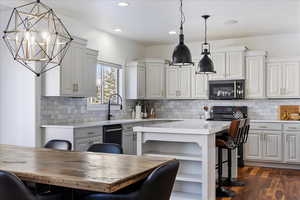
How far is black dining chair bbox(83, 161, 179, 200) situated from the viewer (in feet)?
6.38

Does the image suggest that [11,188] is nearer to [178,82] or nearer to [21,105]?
[21,105]

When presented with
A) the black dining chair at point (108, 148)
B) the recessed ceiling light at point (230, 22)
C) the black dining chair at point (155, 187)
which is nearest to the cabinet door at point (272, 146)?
the recessed ceiling light at point (230, 22)

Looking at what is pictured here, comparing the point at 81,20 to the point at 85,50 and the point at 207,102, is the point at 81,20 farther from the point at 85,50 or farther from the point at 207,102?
the point at 207,102

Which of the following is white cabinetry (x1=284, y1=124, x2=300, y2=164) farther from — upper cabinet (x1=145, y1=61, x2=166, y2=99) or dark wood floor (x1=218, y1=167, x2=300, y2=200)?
upper cabinet (x1=145, y1=61, x2=166, y2=99)

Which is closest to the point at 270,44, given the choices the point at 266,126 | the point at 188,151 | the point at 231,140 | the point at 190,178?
the point at 266,126

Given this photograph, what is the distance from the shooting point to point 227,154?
5.15 meters

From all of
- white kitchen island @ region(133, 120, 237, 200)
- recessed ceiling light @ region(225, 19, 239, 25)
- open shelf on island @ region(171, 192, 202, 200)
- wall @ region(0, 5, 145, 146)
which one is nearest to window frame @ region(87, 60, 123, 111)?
wall @ region(0, 5, 145, 146)

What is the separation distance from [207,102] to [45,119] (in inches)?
150

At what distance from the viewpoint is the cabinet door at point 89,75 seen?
17.5 ft

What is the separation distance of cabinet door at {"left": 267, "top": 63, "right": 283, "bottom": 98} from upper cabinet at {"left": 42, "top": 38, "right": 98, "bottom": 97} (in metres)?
3.52

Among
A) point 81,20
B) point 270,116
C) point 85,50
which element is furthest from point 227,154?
point 81,20

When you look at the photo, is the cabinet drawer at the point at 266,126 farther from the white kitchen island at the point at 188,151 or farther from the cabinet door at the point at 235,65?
the white kitchen island at the point at 188,151

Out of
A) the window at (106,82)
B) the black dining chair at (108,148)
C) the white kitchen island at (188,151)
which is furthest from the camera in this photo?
the window at (106,82)

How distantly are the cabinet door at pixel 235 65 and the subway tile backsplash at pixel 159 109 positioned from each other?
0.65 metres
